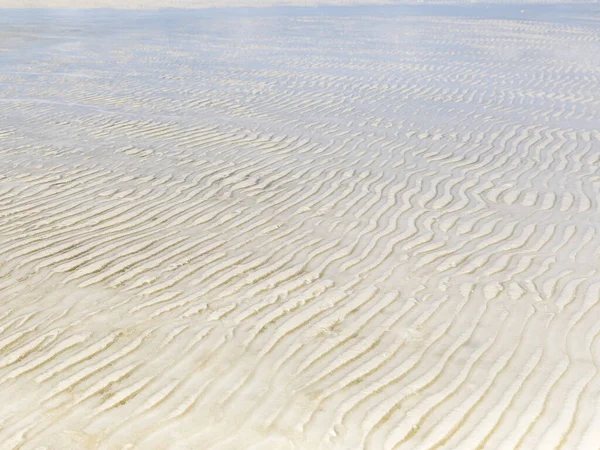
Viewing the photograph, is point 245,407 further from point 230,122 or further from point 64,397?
point 230,122

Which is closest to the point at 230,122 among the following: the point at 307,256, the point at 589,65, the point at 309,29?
the point at 307,256

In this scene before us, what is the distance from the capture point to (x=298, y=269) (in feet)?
19.2

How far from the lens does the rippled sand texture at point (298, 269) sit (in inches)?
157

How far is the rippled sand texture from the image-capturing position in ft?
13.1

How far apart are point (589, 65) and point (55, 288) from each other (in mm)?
14015

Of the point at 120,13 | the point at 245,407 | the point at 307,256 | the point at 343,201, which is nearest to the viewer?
the point at 245,407

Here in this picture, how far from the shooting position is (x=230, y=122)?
10.8m

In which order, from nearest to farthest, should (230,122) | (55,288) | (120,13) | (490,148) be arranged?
(55,288)
(490,148)
(230,122)
(120,13)

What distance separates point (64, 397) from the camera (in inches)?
161

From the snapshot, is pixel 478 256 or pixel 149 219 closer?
pixel 478 256

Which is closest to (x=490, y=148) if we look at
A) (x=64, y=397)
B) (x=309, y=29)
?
(x=64, y=397)

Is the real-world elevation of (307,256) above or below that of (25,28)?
above

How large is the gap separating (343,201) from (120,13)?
2574 centimetres

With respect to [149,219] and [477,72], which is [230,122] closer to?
[149,219]
